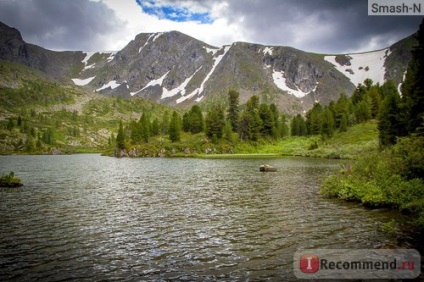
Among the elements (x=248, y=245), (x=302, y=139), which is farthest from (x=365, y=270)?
(x=302, y=139)

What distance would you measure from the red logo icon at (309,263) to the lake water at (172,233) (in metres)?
0.78

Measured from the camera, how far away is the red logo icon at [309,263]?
15.0 m

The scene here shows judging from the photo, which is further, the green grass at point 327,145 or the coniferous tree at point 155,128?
the coniferous tree at point 155,128

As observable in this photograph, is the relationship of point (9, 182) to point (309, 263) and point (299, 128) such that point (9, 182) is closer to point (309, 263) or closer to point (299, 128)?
point (309, 263)

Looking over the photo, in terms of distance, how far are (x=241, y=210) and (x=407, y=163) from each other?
16287mm

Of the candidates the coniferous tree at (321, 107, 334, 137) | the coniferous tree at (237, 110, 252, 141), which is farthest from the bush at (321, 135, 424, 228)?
the coniferous tree at (237, 110, 252, 141)

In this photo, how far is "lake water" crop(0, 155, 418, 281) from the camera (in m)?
15.2

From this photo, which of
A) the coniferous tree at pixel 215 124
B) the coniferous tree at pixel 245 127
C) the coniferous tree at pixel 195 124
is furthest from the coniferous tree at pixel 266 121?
the coniferous tree at pixel 195 124

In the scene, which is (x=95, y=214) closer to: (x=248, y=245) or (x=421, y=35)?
(x=248, y=245)

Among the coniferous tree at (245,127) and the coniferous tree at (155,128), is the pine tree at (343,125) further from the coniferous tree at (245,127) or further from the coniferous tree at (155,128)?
the coniferous tree at (155,128)

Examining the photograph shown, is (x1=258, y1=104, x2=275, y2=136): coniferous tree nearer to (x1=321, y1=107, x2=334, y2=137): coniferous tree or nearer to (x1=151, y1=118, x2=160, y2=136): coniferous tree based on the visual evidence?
(x1=321, y1=107, x2=334, y2=137): coniferous tree

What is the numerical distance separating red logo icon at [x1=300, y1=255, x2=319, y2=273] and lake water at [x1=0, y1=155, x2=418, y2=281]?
776 millimetres

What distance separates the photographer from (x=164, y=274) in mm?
14547

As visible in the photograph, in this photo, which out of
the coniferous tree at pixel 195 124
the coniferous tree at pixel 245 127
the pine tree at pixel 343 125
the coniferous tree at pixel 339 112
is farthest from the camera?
the coniferous tree at pixel 195 124
